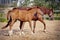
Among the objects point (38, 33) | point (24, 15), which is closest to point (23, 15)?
point (24, 15)

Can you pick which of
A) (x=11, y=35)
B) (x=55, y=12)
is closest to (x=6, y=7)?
(x=11, y=35)

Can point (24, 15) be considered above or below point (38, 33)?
above

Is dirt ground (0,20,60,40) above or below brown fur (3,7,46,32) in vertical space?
below

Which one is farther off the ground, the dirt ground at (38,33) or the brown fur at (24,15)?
the brown fur at (24,15)

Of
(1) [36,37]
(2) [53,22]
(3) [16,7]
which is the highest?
(3) [16,7]

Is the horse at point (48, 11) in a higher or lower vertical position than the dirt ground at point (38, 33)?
higher

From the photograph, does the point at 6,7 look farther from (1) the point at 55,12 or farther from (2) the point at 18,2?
(1) the point at 55,12

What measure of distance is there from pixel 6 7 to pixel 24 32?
0.35 meters

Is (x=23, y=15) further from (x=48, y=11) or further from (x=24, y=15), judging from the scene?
(x=48, y=11)

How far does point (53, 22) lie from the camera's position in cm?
272

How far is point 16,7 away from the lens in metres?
2.73

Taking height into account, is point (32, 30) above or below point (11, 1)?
below

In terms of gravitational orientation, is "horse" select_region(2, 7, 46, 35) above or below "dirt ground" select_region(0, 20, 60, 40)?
above

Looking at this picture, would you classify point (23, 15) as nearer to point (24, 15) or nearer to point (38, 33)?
point (24, 15)
